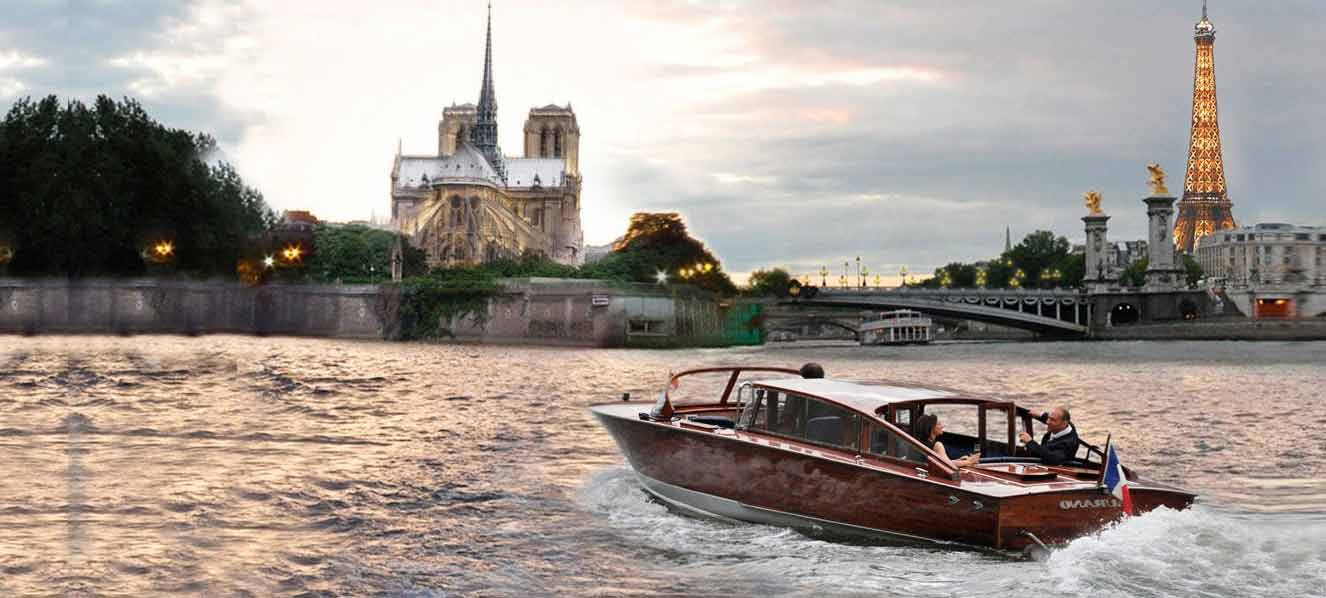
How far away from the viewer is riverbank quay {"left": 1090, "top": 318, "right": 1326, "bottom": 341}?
100438 millimetres

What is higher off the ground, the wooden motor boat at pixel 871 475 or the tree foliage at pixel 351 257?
the tree foliage at pixel 351 257

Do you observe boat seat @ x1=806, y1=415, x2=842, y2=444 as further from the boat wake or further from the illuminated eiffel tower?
the illuminated eiffel tower

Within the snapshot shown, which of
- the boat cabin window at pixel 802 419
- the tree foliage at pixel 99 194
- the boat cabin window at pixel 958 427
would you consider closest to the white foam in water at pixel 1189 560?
the boat cabin window at pixel 958 427

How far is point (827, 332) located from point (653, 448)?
5607 inches

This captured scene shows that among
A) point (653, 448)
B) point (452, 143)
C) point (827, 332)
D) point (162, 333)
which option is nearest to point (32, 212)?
point (162, 333)

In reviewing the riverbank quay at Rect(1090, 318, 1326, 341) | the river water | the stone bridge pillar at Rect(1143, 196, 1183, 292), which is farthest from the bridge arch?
the river water

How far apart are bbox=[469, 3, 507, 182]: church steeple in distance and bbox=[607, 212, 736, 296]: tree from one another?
6375 centimetres

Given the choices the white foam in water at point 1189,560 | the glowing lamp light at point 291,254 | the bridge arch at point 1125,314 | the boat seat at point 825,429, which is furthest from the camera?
the bridge arch at point 1125,314

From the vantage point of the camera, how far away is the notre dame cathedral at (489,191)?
141 m

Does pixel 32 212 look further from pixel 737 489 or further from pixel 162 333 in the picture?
pixel 737 489

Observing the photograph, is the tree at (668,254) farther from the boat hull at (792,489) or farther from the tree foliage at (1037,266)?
the boat hull at (792,489)

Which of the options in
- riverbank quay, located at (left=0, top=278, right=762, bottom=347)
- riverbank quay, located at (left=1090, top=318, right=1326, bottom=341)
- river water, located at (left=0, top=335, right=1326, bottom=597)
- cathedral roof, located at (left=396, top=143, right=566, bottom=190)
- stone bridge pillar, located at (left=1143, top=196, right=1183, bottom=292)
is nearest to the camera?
river water, located at (left=0, top=335, right=1326, bottom=597)

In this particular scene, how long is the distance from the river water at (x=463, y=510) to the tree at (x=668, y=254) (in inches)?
2487

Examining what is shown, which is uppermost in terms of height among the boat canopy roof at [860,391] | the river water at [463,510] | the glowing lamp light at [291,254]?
the glowing lamp light at [291,254]
